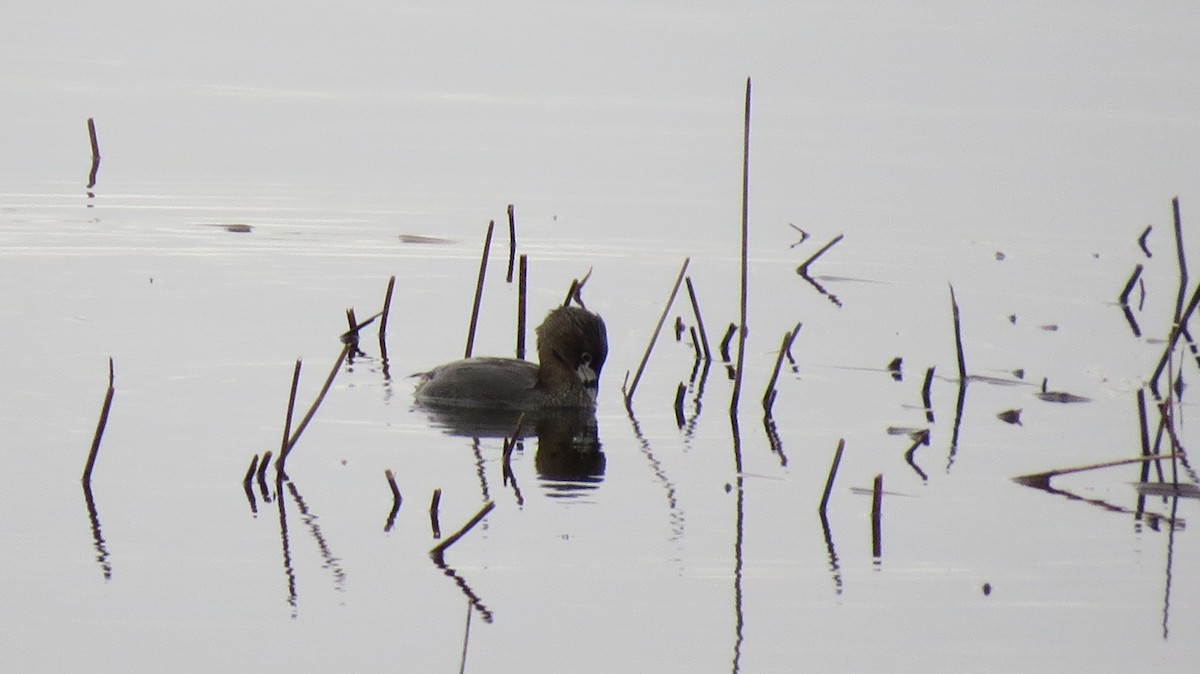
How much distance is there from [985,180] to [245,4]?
19202 mm

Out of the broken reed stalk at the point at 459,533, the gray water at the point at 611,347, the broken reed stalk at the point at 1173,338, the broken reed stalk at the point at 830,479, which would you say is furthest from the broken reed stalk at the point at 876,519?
the broken reed stalk at the point at 1173,338

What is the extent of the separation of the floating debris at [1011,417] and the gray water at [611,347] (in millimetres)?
171

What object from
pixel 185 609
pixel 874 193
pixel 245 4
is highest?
pixel 245 4

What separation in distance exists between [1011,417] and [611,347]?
2991 millimetres

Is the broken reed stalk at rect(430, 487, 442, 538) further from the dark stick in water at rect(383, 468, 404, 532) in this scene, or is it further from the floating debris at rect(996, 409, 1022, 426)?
the floating debris at rect(996, 409, 1022, 426)

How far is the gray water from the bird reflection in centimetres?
11

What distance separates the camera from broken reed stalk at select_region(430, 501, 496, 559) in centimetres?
855

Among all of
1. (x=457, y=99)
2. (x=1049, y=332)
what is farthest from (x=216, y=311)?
(x=457, y=99)

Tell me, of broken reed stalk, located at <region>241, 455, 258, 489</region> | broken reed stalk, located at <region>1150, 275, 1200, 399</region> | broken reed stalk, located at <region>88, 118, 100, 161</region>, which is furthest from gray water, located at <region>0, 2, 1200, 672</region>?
broken reed stalk, located at <region>1150, 275, 1200, 399</region>

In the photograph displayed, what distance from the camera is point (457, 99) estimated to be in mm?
26328

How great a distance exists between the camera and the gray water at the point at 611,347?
28.0 feet

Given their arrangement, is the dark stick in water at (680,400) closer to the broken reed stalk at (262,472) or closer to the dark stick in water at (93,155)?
the broken reed stalk at (262,472)

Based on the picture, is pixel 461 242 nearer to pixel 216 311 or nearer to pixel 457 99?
pixel 216 311

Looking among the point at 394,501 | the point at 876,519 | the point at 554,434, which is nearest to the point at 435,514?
the point at 394,501
